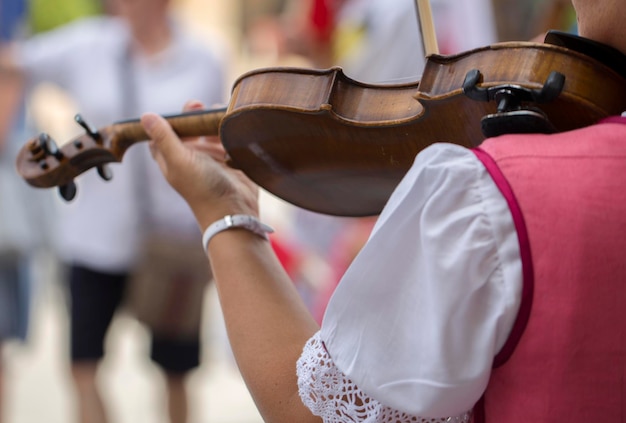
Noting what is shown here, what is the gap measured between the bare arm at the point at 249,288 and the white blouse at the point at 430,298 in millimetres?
120

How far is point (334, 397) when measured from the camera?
106cm

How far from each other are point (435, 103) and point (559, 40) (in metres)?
0.15

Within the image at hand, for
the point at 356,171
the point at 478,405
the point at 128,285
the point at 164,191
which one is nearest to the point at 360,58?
the point at 164,191

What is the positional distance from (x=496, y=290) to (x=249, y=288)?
0.37m

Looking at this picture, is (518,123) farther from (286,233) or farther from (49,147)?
(286,233)

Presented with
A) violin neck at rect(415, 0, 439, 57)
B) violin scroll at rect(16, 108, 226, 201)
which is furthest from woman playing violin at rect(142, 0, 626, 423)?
violin scroll at rect(16, 108, 226, 201)

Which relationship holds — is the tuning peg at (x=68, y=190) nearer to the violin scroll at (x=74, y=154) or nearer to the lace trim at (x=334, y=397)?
the violin scroll at (x=74, y=154)

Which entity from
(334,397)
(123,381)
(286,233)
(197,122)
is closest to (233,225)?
(197,122)

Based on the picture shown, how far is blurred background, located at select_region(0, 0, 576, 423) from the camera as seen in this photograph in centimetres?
317

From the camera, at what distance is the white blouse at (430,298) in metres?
0.94

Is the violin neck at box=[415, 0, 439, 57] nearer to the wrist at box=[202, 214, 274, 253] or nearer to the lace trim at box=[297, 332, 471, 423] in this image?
the wrist at box=[202, 214, 274, 253]

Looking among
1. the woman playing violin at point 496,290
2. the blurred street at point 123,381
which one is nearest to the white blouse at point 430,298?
the woman playing violin at point 496,290

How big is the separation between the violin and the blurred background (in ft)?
2.70

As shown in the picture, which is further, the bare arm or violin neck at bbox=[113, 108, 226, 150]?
violin neck at bbox=[113, 108, 226, 150]
